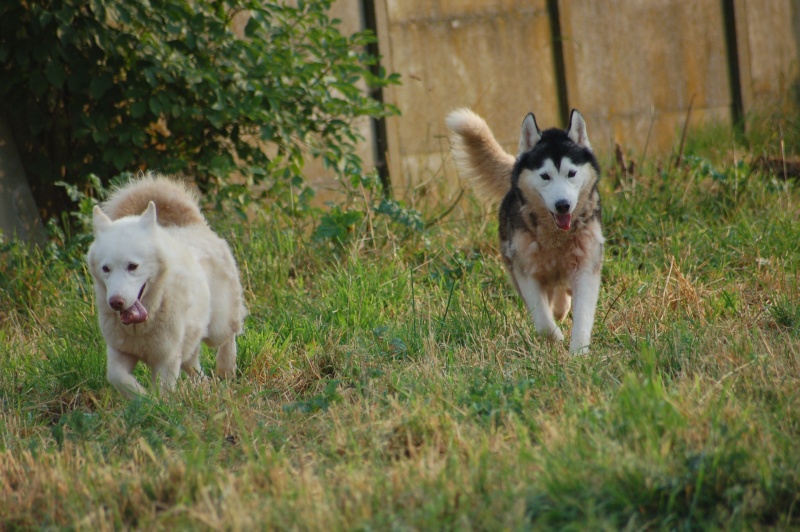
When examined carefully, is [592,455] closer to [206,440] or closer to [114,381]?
[206,440]

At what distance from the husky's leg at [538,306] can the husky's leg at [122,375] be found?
1.92 metres

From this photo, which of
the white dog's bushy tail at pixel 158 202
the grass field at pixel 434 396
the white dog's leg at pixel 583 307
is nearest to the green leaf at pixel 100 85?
the grass field at pixel 434 396

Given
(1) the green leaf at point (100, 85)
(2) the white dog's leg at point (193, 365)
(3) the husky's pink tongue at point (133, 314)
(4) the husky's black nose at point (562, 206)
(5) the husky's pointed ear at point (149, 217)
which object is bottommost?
(2) the white dog's leg at point (193, 365)

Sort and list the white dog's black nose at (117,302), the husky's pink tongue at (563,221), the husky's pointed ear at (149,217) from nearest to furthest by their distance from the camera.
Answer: the white dog's black nose at (117,302) → the husky's pointed ear at (149,217) → the husky's pink tongue at (563,221)

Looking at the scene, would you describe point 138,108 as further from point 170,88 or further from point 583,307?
point 583,307

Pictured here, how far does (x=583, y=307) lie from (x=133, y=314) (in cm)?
210

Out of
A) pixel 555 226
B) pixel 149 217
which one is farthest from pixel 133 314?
pixel 555 226

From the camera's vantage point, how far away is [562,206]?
430 centimetres

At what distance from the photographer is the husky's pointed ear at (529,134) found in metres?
4.73

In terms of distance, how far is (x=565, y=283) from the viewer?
15.4 ft

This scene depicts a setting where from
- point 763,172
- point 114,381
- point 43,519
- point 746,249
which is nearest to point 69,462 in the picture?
point 43,519

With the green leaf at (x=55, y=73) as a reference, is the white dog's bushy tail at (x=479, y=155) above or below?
below

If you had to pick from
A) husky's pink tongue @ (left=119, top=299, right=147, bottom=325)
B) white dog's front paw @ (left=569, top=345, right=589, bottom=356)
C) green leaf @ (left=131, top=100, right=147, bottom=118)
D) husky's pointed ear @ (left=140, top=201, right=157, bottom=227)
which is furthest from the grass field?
green leaf @ (left=131, top=100, right=147, bottom=118)

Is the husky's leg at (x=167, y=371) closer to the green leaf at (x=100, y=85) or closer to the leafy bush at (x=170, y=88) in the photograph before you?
the leafy bush at (x=170, y=88)
